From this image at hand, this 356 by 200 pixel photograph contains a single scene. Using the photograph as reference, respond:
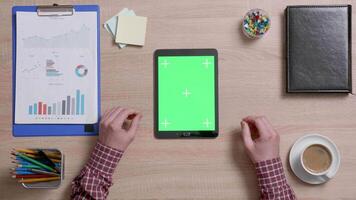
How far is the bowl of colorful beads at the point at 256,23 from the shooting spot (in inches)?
31.9

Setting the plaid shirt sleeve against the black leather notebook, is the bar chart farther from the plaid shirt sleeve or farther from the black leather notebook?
the black leather notebook

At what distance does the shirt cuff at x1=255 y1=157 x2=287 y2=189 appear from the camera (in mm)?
772

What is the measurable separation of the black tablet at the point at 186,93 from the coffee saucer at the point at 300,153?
7.3 inches

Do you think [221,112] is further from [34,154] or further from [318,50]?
[34,154]

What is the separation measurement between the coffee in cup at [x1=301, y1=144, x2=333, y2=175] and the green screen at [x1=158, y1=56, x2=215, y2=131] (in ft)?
0.72

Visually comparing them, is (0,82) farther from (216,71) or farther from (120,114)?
(216,71)

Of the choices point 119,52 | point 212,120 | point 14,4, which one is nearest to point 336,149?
point 212,120

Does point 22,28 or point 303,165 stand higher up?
point 22,28

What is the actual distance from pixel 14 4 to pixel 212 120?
0.56 metres

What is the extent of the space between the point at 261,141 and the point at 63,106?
1.55 feet

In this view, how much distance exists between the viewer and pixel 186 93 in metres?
0.83

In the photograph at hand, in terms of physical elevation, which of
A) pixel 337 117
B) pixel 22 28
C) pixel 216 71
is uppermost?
pixel 22 28

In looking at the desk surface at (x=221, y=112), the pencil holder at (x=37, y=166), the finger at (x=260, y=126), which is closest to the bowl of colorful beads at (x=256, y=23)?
the desk surface at (x=221, y=112)

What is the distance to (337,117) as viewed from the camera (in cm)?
82
